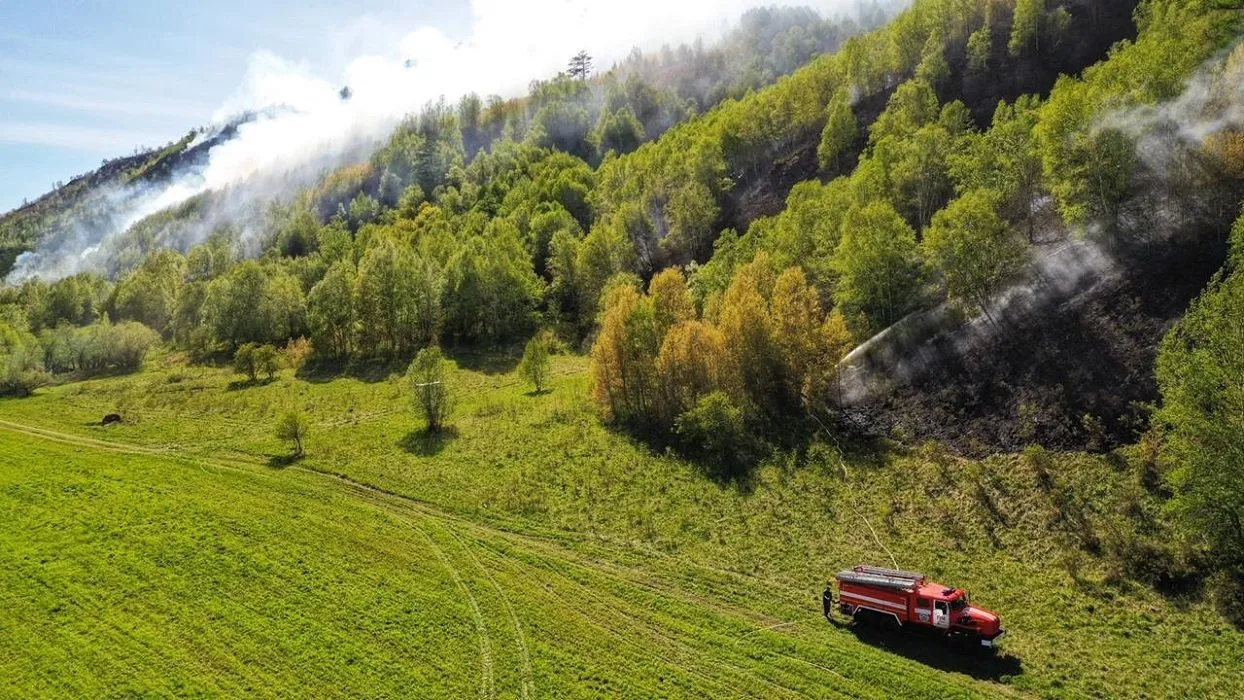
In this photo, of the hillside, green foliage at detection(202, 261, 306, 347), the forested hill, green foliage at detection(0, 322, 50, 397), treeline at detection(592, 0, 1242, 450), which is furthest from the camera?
green foliage at detection(202, 261, 306, 347)

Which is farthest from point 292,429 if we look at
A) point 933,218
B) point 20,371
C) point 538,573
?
point 933,218

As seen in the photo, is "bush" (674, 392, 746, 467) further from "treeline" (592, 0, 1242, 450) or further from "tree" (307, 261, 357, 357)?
"tree" (307, 261, 357, 357)

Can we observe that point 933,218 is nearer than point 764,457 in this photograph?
No

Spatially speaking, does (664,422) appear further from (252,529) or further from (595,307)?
(595,307)

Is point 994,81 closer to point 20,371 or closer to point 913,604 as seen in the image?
point 913,604

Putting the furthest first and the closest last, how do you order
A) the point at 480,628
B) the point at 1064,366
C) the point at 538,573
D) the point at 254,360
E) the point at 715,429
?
the point at 254,360 < the point at 715,429 < the point at 1064,366 < the point at 538,573 < the point at 480,628

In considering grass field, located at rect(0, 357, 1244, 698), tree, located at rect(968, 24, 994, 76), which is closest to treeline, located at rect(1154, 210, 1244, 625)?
grass field, located at rect(0, 357, 1244, 698)

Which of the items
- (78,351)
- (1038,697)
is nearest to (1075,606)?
(1038,697)
